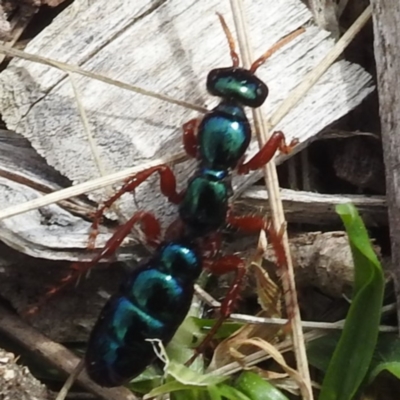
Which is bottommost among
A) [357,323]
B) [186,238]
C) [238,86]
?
[357,323]

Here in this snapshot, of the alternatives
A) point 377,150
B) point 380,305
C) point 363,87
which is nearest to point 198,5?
point 363,87

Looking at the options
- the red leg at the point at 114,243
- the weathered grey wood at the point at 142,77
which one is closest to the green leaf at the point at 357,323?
the weathered grey wood at the point at 142,77

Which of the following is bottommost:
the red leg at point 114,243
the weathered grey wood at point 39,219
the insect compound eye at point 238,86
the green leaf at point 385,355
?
the green leaf at point 385,355

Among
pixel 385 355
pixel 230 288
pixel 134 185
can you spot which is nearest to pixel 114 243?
pixel 134 185

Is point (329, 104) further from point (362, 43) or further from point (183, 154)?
point (183, 154)

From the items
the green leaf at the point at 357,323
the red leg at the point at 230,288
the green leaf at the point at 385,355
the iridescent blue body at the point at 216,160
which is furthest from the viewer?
the iridescent blue body at the point at 216,160

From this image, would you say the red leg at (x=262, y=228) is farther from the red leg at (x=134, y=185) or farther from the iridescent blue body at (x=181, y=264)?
the red leg at (x=134, y=185)

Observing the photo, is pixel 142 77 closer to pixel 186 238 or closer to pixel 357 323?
pixel 186 238
